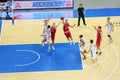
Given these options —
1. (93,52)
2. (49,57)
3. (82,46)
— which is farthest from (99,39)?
(49,57)

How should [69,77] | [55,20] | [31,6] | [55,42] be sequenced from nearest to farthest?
[69,77] < [55,42] < [55,20] < [31,6]

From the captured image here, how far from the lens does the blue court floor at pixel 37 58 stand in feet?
62.6

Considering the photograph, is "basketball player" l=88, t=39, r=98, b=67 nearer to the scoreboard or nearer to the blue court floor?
the blue court floor

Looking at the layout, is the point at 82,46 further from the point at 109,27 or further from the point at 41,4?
the point at 41,4

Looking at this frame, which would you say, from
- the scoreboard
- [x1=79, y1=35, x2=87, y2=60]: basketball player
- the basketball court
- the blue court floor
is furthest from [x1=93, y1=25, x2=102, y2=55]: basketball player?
the scoreboard

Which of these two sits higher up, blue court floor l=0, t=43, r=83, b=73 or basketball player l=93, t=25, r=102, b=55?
basketball player l=93, t=25, r=102, b=55

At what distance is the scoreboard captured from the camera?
29.6 m

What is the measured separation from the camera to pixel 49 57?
20344mm

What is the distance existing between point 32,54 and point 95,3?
11.8 metres

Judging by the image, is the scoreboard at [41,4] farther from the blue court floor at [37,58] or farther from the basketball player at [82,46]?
the basketball player at [82,46]

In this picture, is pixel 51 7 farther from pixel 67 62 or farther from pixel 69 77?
pixel 69 77

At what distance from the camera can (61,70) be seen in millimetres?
18719

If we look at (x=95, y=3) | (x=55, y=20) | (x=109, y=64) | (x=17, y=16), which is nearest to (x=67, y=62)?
(x=109, y=64)

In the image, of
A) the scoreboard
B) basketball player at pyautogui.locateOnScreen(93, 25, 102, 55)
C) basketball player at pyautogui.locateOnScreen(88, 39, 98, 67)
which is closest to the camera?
basketball player at pyautogui.locateOnScreen(88, 39, 98, 67)
